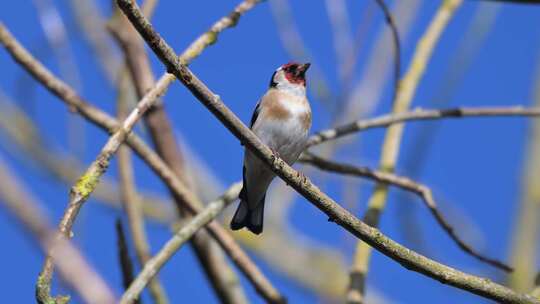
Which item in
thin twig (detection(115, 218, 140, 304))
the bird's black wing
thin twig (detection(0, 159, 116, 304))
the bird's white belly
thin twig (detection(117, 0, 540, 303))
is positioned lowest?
thin twig (detection(0, 159, 116, 304))

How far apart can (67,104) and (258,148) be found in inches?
69.5

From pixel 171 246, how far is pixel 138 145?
2.57ft

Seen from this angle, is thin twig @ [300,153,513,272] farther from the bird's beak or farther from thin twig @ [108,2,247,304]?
the bird's beak

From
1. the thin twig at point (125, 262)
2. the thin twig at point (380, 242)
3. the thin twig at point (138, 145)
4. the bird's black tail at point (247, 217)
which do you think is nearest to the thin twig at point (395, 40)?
the bird's black tail at point (247, 217)

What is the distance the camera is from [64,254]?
101 centimetres

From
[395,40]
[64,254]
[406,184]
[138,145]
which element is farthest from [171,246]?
[64,254]

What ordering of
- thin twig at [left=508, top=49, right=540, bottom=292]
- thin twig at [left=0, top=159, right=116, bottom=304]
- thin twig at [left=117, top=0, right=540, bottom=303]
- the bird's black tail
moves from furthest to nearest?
thin twig at [left=508, top=49, right=540, bottom=292] → the bird's black tail → thin twig at [left=117, top=0, right=540, bottom=303] → thin twig at [left=0, top=159, right=116, bottom=304]

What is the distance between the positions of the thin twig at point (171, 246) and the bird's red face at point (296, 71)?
1.33 meters

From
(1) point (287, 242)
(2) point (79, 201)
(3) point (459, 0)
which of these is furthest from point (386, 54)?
(2) point (79, 201)

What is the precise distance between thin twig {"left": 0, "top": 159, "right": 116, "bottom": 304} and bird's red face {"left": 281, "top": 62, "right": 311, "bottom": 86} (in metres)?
4.08

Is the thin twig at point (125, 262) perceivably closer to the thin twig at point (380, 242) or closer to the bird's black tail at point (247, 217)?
the bird's black tail at point (247, 217)

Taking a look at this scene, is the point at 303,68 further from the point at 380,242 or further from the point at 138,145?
the point at 380,242

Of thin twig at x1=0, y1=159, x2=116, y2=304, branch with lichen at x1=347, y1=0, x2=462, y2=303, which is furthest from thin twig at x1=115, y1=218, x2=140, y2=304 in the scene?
thin twig at x1=0, y1=159, x2=116, y2=304

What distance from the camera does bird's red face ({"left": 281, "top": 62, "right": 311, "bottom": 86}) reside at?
5.26m
